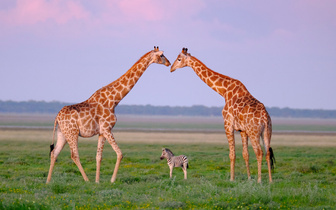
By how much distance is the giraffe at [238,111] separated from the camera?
48.9 feet

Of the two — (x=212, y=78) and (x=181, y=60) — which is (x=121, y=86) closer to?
(x=181, y=60)

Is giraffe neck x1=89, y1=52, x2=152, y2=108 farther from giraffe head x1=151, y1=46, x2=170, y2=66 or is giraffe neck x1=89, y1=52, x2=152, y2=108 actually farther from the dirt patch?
the dirt patch

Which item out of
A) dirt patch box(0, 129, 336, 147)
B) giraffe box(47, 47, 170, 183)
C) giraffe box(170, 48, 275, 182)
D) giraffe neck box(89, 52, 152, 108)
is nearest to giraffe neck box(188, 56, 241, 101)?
giraffe box(170, 48, 275, 182)

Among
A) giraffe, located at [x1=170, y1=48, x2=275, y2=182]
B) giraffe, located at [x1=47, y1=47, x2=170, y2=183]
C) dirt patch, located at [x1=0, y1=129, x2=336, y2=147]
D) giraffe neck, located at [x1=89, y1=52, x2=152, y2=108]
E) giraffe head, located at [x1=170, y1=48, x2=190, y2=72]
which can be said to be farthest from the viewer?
dirt patch, located at [x1=0, y1=129, x2=336, y2=147]

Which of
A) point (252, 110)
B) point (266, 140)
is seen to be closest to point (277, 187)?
point (266, 140)

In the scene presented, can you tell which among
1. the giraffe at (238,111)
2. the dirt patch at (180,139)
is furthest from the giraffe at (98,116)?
the dirt patch at (180,139)

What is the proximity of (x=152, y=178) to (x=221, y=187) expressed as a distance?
160 inches

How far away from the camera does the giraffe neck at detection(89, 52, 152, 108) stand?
1589 centimetres

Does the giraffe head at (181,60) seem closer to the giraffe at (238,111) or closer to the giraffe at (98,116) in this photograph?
Result: the giraffe at (238,111)

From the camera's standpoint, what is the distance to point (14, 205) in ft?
38.2

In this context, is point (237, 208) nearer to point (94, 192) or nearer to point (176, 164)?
point (94, 192)

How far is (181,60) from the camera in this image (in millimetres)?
17000

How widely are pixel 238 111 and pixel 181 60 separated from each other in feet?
9.60

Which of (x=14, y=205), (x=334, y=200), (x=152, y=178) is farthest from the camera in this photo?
(x=152, y=178)
